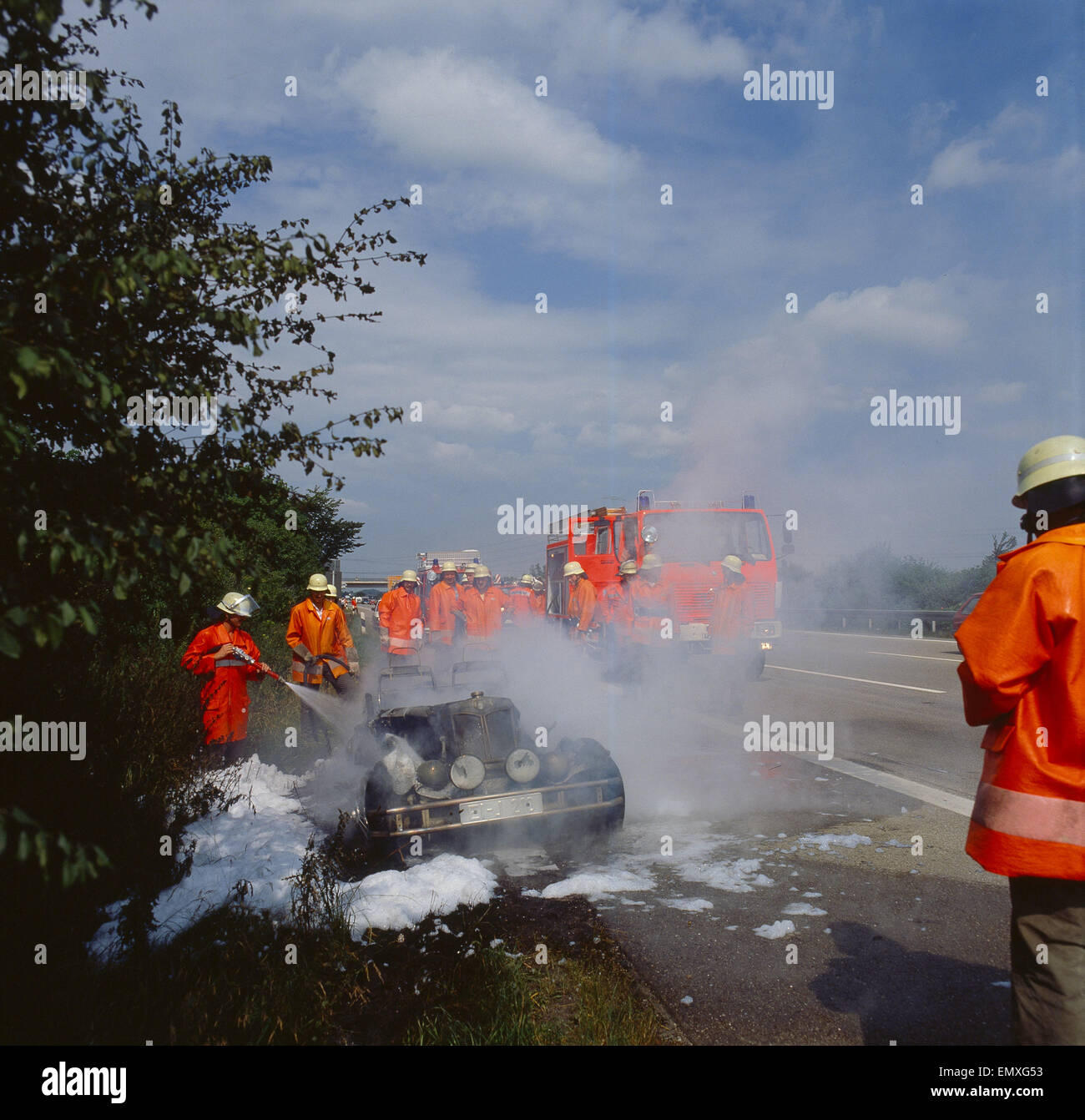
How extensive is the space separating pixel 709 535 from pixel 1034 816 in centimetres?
1204

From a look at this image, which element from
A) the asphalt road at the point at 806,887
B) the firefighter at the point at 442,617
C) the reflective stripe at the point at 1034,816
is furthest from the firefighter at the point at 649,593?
the reflective stripe at the point at 1034,816

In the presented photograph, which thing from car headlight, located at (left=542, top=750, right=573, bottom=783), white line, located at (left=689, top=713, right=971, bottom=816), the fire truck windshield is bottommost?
white line, located at (left=689, top=713, right=971, bottom=816)

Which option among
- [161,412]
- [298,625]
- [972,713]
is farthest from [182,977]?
[298,625]

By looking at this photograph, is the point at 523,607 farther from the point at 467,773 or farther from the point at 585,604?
the point at 467,773

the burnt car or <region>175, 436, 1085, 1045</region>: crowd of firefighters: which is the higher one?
<region>175, 436, 1085, 1045</region>: crowd of firefighters

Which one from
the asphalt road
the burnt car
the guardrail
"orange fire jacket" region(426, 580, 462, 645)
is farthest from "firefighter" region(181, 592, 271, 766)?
the guardrail

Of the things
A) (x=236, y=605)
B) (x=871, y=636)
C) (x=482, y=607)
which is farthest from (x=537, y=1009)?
(x=871, y=636)

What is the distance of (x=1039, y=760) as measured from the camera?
7.90ft

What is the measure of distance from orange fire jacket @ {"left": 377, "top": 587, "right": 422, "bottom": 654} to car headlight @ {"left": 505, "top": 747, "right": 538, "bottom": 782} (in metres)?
6.83

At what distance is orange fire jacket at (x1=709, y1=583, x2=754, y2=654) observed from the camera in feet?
33.8

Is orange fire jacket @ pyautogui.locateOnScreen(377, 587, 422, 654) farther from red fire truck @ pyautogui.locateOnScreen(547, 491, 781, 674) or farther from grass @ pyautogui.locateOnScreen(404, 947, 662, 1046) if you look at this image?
grass @ pyautogui.locateOnScreen(404, 947, 662, 1046)

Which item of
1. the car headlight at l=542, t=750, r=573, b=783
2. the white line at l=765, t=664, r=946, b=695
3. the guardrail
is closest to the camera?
the car headlight at l=542, t=750, r=573, b=783

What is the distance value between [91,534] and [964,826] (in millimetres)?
5643
